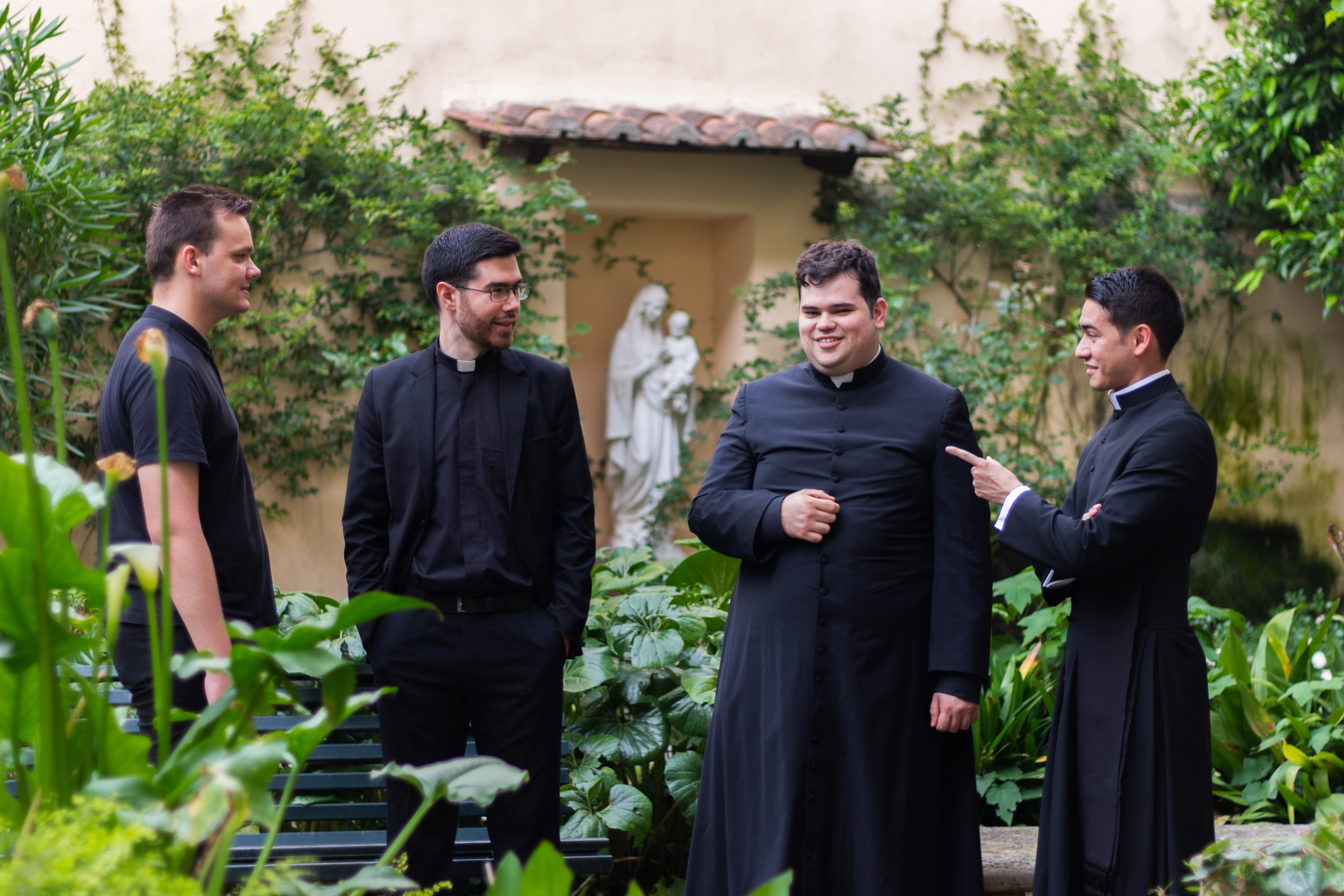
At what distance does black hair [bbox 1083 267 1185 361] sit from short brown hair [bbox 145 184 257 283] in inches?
80.5

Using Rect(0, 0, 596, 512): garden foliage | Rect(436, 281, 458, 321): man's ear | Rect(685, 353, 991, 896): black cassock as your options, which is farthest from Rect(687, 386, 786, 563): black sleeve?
Rect(0, 0, 596, 512): garden foliage

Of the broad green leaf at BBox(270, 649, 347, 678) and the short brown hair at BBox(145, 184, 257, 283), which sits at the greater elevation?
the short brown hair at BBox(145, 184, 257, 283)

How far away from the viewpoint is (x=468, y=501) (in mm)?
2730

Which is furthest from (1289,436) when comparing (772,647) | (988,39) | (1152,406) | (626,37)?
(772,647)

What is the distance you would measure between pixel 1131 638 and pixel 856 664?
24.8 inches

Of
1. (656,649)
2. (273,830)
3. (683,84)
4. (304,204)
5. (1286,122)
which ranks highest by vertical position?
(683,84)

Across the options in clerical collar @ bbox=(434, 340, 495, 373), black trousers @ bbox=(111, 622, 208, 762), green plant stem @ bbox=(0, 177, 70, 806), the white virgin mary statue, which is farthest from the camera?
the white virgin mary statue

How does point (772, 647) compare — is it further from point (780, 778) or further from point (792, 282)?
point (792, 282)

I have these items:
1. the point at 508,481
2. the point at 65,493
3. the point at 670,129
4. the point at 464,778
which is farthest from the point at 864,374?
the point at 670,129

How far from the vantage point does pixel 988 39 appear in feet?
25.6

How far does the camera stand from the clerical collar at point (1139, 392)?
9.39ft

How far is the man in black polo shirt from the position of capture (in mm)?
2293

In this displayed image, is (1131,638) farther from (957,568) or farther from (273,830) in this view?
(273,830)

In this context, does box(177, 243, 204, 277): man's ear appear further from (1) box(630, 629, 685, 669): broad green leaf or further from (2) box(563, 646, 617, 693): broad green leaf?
(1) box(630, 629, 685, 669): broad green leaf
